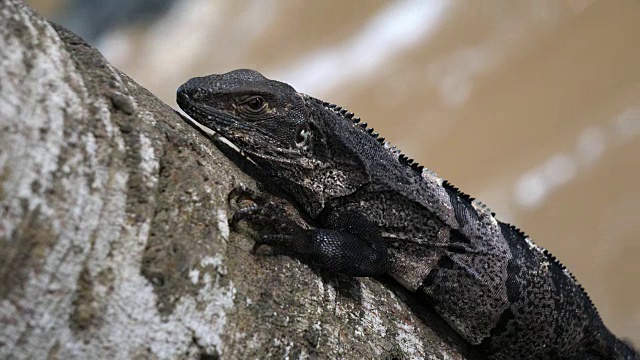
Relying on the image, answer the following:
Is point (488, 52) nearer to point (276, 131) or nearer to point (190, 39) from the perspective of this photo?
point (190, 39)

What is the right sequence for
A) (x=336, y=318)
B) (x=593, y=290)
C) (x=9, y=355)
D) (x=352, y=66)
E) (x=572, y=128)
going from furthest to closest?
(x=352, y=66)
(x=572, y=128)
(x=593, y=290)
(x=336, y=318)
(x=9, y=355)

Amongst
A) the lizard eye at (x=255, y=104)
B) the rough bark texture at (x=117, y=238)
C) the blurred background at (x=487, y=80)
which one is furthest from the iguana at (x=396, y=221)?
the blurred background at (x=487, y=80)

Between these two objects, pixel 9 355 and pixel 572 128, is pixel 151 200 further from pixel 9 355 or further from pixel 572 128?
pixel 572 128

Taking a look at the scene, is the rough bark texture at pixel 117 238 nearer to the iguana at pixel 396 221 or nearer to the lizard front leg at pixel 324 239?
the lizard front leg at pixel 324 239

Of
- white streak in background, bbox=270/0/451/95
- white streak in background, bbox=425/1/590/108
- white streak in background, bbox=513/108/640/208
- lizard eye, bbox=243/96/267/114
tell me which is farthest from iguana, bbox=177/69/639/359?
white streak in background, bbox=270/0/451/95

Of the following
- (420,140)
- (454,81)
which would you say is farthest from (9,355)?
(454,81)

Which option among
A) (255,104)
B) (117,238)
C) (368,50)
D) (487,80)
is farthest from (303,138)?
(368,50)

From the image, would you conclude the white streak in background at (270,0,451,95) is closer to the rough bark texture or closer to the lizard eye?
the lizard eye
